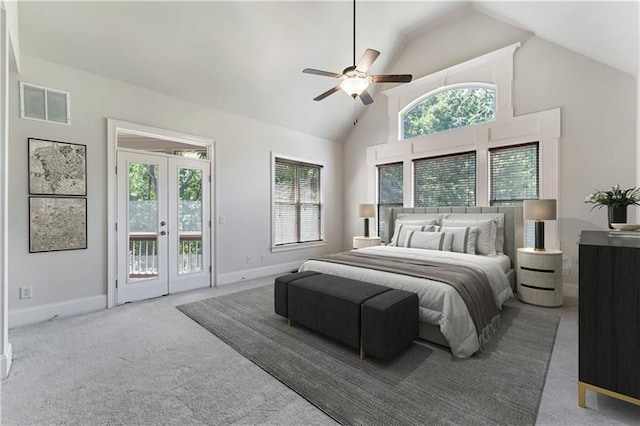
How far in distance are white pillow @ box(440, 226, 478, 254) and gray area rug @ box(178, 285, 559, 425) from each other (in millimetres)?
1011

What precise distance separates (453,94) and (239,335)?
506cm

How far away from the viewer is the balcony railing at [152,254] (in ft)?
12.6

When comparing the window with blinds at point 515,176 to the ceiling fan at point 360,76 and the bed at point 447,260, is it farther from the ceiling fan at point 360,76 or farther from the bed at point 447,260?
the ceiling fan at point 360,76

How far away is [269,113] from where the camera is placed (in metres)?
5.09

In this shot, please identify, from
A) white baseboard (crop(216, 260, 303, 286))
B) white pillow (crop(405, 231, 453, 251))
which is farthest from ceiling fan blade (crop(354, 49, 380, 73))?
white baseboard (crop(216, 260, 303, 286))

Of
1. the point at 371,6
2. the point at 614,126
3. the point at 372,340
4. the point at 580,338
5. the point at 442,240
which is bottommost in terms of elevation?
the point at 372,340

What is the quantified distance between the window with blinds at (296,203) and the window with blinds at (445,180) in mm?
2156

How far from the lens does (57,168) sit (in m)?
3.18

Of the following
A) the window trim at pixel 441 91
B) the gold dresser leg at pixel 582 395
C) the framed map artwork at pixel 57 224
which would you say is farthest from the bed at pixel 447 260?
the framed map artwork at pixel 57 224

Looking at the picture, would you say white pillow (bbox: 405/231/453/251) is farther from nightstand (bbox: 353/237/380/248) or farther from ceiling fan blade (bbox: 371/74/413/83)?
ceiling fan blade (bbox: 371/74/413/83)

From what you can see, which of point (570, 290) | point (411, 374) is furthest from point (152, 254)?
point (570, 290)

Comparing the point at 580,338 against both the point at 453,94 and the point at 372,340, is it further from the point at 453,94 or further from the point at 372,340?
the point at 453,94

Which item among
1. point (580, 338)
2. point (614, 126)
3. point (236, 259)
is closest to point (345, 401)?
point (580, 338)

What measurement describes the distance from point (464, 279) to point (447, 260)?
25.9 inches
